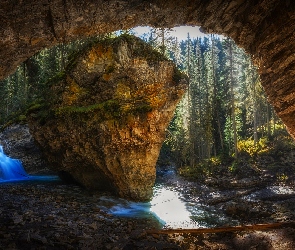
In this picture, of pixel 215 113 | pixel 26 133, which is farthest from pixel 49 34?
pixel 215 113

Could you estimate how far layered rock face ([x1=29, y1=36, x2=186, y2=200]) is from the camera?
14.7 metres

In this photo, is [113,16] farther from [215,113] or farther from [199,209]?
[215,113]

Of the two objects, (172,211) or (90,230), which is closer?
(90,230)

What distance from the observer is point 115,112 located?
1452 centimetres

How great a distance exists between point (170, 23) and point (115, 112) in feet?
26.8

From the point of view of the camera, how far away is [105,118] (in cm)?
1445

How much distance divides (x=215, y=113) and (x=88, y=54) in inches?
1047

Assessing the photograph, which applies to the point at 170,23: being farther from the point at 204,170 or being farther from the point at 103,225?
the point at 204,170

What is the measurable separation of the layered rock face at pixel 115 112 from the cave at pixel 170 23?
8111 mm

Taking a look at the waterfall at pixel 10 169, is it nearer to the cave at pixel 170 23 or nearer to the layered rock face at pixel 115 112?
the layered rock face at pixel 115 112

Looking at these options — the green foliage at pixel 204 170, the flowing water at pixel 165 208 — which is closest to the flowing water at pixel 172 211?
the flowing water at pixel 165 208

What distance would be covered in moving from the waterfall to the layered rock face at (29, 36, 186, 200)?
6463mm

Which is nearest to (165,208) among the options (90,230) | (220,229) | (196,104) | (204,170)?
(220,229)

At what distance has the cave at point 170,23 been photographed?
215 inches
